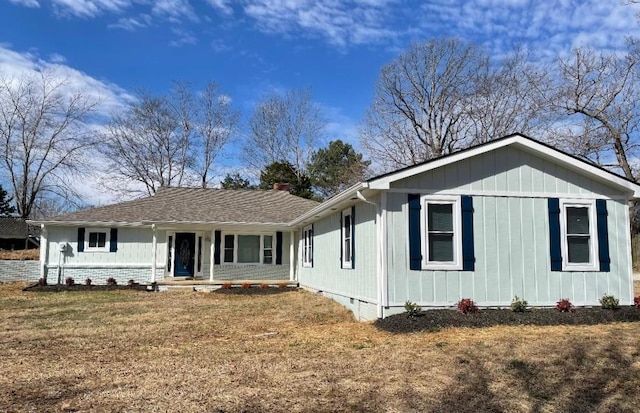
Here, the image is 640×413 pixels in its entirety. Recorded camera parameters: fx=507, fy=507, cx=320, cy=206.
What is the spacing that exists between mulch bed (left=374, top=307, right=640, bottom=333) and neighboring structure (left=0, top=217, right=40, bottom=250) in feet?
101

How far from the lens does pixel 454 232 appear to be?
9656 mm

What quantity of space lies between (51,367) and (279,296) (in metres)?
9.37

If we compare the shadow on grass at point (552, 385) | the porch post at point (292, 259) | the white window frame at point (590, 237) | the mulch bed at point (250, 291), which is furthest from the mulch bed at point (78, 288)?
the shadow on grass at point (552, 385)

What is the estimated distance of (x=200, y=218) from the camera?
1831 cm

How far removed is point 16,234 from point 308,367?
32.5 metres

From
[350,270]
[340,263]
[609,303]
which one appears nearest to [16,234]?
[340,263]

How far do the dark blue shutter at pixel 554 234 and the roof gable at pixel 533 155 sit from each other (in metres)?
0.81

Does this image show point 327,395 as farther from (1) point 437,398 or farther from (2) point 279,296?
(2) point 279,296

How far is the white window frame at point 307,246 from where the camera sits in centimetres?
1666

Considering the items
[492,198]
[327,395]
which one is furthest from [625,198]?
[327,395]

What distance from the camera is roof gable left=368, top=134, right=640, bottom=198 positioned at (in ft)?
30.8

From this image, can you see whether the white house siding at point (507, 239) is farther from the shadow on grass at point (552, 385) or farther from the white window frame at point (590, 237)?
the shadow on grass at point (552, 385)

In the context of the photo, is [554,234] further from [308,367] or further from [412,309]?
[308,367]

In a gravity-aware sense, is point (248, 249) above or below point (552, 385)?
above
